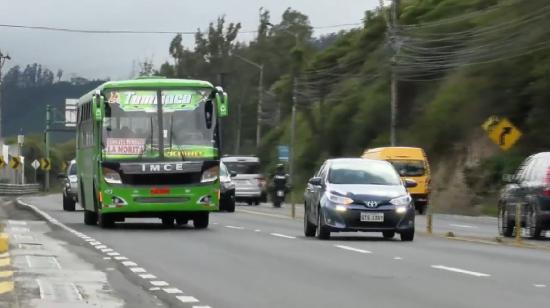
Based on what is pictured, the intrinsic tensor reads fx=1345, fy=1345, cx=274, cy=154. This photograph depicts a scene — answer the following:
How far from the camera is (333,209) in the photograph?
24125 mm

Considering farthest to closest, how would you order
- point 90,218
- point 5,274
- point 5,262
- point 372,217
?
point 90,218 → point 372,217 → point 5,262 → point 5,274

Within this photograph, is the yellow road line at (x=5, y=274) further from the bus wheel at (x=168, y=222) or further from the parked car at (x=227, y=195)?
the parked car at (x=227, y=195)

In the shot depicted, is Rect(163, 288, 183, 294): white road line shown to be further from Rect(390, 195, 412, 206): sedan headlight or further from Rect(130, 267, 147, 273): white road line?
Rect(390, 195, 412, 206): sedan headlight

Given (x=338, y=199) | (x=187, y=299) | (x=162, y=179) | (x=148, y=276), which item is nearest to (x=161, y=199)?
(x=162, y=179)

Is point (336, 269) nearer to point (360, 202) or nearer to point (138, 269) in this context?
point (138, 269)

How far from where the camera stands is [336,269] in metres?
17.4

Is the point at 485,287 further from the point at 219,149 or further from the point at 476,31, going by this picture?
the point at 476,31

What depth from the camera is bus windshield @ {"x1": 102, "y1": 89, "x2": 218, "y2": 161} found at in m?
28.4

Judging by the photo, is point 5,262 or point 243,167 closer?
point 5,262

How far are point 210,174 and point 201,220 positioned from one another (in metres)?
2.14

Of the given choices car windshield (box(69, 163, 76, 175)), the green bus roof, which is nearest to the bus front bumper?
the green bus roof

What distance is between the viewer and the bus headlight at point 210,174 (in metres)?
28.6

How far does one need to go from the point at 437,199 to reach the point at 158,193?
28.6 metres

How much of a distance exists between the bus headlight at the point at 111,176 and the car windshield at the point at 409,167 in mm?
18443
